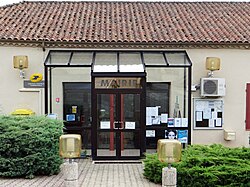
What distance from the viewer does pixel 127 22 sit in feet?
49.1

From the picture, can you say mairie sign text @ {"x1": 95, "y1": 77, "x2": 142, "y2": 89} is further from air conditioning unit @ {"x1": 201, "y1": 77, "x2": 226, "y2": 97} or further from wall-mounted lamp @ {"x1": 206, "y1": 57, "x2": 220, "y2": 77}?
wall-mounted lamp @ {"x1": 206, "y1": 57, "x2": 220, "y2": 77}

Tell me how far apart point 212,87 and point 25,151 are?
6863mm

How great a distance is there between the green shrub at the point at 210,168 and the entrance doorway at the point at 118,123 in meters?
2.95

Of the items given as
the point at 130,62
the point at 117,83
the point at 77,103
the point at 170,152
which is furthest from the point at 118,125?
the point at 170,152

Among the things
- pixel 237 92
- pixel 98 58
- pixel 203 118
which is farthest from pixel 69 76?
pixel 237 92

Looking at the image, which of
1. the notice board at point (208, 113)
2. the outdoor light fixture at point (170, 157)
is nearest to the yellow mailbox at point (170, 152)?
the outdoor light fixture at point (170, 157)

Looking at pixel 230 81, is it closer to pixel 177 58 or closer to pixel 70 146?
pixel 177 58

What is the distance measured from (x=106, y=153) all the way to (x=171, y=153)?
602cm

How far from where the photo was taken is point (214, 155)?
9008 mm

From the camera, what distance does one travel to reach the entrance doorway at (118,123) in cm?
1218

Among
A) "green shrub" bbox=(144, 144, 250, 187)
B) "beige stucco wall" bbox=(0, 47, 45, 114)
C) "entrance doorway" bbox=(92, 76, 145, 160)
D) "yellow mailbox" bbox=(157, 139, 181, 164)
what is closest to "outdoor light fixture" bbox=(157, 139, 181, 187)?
"yellow mailbox" bbox=(157, 139, 181, 164)

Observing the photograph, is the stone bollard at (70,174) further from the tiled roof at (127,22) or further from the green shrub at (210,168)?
the tiled roof at (127,22)

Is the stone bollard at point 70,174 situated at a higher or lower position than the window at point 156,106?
lower

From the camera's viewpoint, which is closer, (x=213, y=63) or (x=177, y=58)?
(x=213, y=63)
